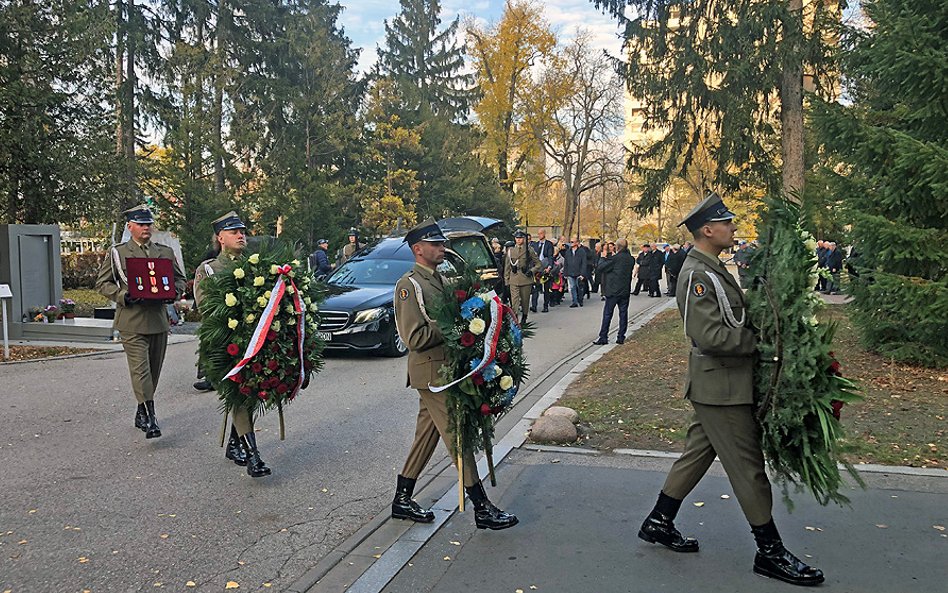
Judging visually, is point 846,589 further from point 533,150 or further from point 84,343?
point 533,150

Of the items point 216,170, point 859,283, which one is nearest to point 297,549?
point 859,283

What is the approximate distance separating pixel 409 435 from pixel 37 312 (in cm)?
1025

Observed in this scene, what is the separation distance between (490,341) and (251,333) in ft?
6.95

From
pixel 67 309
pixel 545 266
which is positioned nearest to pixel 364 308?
pixel 67 309

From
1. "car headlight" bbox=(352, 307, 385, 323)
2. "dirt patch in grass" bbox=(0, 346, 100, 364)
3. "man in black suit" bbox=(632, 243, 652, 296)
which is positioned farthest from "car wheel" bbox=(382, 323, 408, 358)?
"man in black suit" bbox=(632, 243, 652, 296)

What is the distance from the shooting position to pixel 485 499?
492cm

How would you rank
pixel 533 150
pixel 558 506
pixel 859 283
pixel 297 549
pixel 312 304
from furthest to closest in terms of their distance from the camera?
1. pixel 533 150
2. pixel 859 283
3. pixel 312 304
4. pixel 558 506
5. pixel 297 549

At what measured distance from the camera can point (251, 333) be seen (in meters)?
5.89

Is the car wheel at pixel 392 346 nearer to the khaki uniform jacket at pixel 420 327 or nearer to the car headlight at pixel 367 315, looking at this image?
the car headlight at pixel 367 315

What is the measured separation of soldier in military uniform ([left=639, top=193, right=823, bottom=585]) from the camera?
4055 mm

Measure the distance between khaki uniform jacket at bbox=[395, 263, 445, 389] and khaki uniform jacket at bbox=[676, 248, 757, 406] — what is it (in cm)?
146

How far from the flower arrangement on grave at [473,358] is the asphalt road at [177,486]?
43.0 inches

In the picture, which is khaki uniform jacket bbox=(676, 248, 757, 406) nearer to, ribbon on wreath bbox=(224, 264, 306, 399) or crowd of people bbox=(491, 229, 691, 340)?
ribbon on wreath bbox=(224, 264, 306, 399)

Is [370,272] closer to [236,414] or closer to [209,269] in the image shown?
[209,269]
